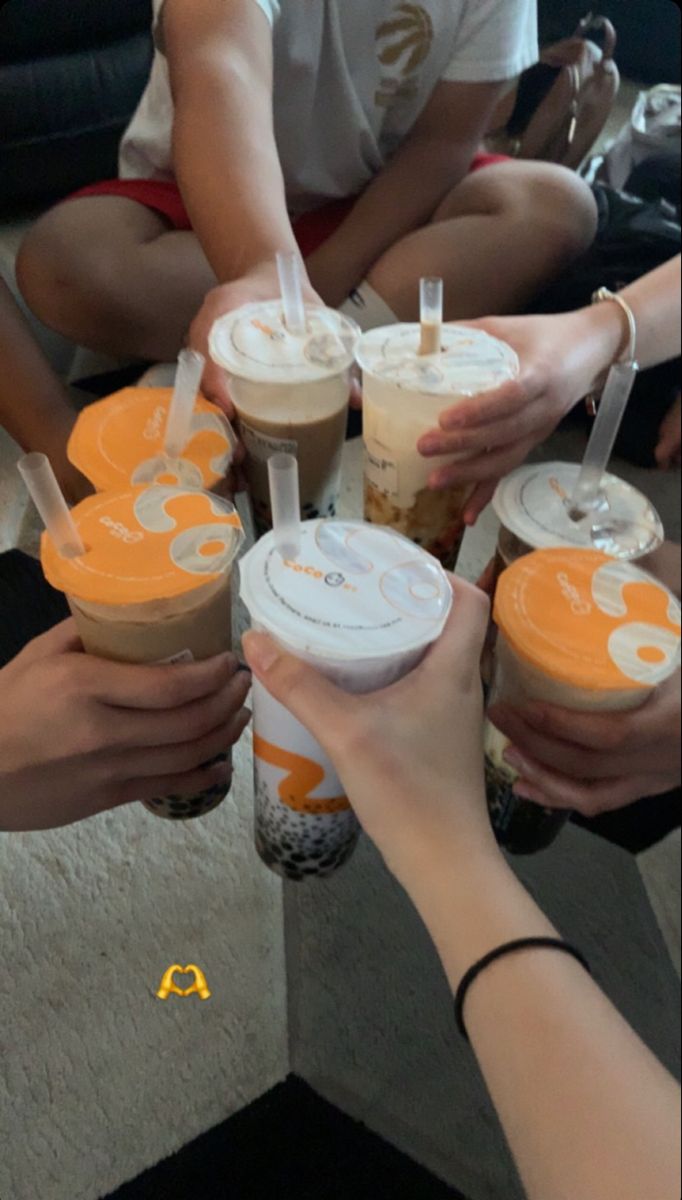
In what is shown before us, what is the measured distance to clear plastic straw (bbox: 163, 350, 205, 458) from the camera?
518mm

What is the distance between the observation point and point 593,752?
47cm

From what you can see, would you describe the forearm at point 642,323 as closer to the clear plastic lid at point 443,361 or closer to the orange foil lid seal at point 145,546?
the clear plastic lid at point 443,361

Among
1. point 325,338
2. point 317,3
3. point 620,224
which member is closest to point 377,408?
point 325,338

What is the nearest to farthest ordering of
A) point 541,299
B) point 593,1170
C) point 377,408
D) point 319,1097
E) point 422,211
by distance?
point 593,1170
point 319,1097
point 377,408
point 422,211
point 541,299

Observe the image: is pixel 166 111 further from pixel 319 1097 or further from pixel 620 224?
pixel 319 1097

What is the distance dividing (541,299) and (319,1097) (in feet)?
2.68

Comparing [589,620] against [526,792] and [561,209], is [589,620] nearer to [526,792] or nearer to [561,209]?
[526,792]

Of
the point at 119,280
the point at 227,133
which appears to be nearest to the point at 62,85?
the point at 227,133

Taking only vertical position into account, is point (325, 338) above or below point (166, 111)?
below

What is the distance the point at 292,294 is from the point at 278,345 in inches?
1.4

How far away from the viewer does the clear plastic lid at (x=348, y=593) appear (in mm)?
402

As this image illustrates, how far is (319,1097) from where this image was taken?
0.48 metres

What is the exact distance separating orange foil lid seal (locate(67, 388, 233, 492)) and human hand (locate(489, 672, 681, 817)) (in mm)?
259

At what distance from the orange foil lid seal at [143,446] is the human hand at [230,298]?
0.09 feet
